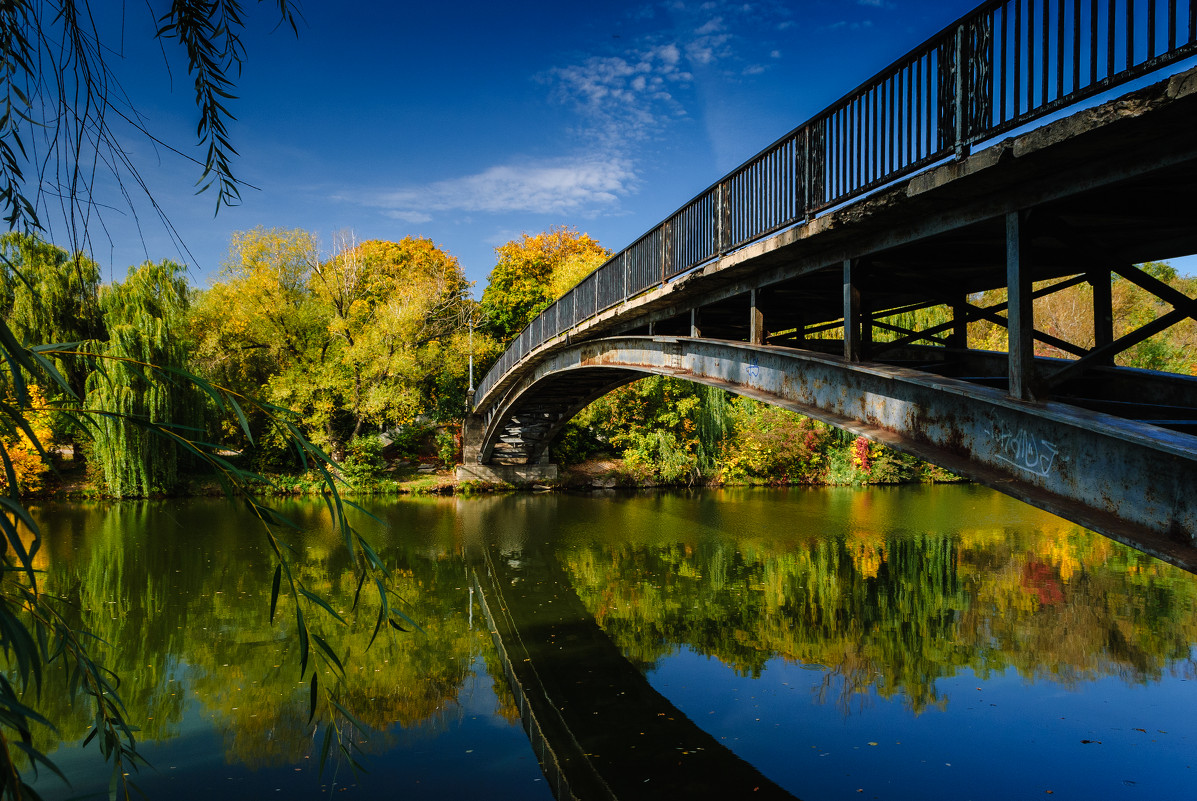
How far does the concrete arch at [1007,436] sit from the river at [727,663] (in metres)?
2.35

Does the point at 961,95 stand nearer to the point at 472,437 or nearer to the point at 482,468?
the point at 482,468

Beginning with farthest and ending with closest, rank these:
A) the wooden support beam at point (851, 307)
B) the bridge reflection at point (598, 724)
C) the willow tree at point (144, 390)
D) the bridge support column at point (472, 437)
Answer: the bridge support column at point (472, 437) < the willow tree at point (144, 390) < the wooden support beam at point (851, 307) < the bridge reflection at point (598, 724)

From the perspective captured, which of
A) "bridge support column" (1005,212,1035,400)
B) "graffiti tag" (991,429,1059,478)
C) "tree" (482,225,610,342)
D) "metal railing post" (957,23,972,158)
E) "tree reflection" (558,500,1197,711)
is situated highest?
"tree" (482,225,610,342)

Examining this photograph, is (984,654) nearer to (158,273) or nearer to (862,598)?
(862,598)

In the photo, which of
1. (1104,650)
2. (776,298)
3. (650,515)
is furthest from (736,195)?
(650,515)


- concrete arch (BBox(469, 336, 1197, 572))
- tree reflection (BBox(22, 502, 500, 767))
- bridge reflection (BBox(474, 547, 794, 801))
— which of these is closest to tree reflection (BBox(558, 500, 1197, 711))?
bridge reflection (BBox(474, 547, 794, 801))

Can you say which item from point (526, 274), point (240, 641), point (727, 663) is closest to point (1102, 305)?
point (727, 663)

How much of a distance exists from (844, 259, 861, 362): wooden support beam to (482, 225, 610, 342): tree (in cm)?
2723

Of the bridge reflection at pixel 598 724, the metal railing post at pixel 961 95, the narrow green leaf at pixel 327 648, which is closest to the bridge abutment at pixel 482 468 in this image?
the bridge reflection at pixel 598 724

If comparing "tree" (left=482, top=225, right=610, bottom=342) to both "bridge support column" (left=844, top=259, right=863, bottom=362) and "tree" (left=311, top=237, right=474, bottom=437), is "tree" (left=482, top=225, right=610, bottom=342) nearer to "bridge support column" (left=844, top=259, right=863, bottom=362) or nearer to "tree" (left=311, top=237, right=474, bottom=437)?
"tree" (left=311, top=237, right=474, bottom=437)

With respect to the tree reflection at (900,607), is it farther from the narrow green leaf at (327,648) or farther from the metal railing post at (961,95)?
the narrow green leaf at (327,648)

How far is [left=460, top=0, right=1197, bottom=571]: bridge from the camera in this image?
142 inches

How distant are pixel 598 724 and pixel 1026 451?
13.2 feet

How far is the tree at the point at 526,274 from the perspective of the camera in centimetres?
3600
